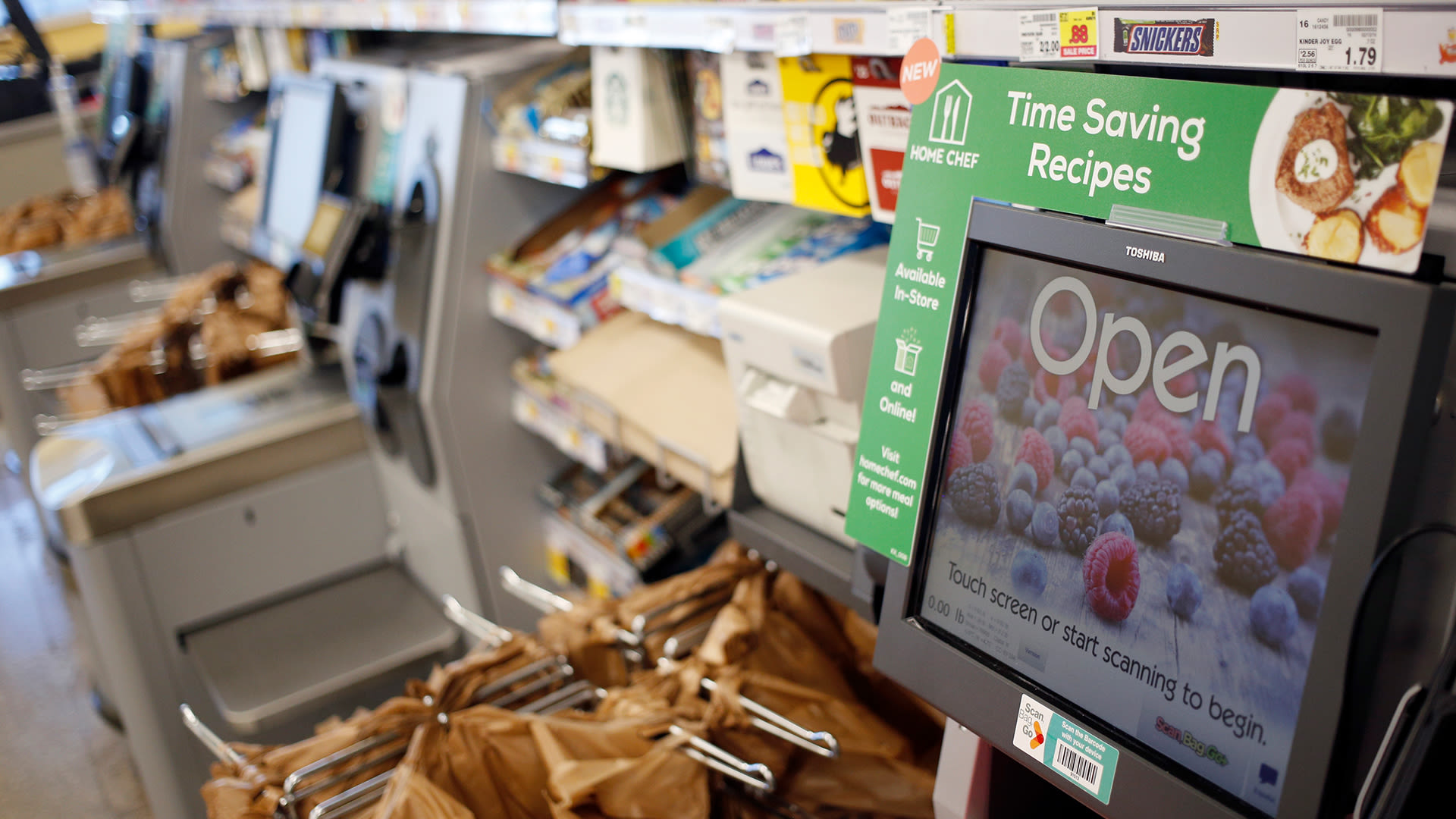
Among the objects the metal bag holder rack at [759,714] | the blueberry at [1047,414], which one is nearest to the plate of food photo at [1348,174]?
the blueberry at [1047,414]

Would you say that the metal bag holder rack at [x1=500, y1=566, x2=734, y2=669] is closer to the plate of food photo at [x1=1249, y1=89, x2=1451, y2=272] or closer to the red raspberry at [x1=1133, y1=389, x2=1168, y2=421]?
the red raspberry at [x1=1133, y1=389, x2=1168, y2=421]

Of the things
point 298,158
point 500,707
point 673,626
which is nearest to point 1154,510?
point 673,626

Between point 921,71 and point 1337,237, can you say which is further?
point 921,71

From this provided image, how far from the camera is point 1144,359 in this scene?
82 cm

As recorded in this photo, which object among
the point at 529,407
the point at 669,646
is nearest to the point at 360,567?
the point at 529,407

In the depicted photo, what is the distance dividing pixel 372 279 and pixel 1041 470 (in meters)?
2.02

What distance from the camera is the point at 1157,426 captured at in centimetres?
81

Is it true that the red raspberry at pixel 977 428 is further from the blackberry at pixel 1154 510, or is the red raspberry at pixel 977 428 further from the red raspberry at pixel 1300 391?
the red raspberry at pixel 1300 391

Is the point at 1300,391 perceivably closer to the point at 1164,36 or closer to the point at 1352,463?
the point at 1352,463

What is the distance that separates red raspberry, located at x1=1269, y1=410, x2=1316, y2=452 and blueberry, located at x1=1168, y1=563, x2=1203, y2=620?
123 millimetres

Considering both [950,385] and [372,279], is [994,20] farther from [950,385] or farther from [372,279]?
[372,279]

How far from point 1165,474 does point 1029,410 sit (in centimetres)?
14

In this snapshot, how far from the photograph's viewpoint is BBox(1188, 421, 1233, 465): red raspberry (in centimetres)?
77

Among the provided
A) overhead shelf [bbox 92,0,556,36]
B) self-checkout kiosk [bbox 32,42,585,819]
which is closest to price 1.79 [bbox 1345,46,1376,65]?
overhead shelf [bbox 92,0,556,36]
